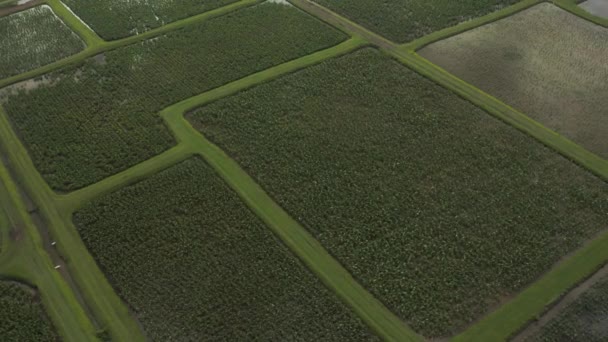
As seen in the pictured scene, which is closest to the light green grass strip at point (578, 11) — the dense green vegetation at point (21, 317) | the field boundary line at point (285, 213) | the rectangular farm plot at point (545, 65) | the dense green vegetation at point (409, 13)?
the rectangular farm plot at point (545, 65)

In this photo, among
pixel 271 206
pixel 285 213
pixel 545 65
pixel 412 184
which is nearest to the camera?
pixel 285 213

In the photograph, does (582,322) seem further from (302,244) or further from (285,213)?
(285,213)

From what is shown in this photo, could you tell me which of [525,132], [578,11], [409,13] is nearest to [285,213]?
[525,132]

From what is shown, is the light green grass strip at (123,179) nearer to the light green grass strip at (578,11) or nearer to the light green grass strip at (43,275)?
the light green grass strip at (43,275)

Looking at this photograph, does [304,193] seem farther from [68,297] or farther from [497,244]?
[68,297]

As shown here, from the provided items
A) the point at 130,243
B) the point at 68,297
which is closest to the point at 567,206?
the point at 130,243
